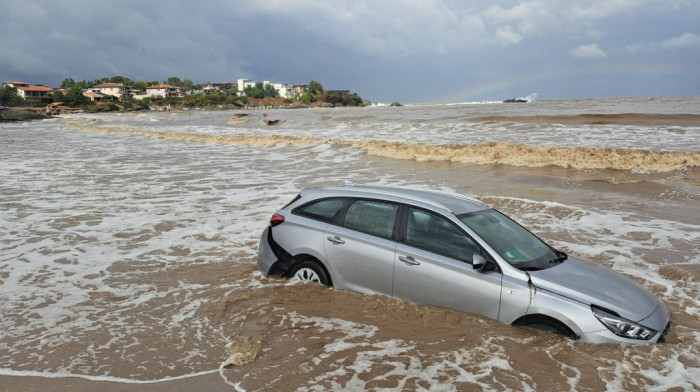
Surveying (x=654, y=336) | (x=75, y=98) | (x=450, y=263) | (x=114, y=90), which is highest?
(x=114, y=90)

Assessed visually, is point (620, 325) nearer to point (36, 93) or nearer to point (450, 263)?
A: point (450, 263)

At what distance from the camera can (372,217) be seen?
5766 mm

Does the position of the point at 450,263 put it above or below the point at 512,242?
below

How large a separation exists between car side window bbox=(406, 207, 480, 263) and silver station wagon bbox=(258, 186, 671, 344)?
0.03 ft

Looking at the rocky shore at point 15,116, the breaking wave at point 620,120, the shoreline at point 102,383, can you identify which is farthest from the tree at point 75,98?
the shoreline at point 102,383

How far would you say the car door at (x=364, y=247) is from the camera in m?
5.45

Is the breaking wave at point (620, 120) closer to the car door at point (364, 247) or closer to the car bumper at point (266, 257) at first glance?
the car door at point (364, 247)

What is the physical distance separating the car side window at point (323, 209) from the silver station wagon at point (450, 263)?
0.05 feet

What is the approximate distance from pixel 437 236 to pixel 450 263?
1.18 feet

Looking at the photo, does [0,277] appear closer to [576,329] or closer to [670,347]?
[576,329]

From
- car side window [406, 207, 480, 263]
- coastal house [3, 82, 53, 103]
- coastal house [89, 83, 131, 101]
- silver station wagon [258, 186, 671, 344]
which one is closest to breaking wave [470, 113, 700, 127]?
silver station wagon [258, 186, 671, 344]

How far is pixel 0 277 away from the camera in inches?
266

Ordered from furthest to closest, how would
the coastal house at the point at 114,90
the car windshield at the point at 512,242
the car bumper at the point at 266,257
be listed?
the coastal house at the point at 114,90, the car bumper at the point at 266,257, the car windshield at the point at 512,242

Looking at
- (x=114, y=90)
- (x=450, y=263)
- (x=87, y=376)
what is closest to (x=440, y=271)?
(x=450, y=263)
